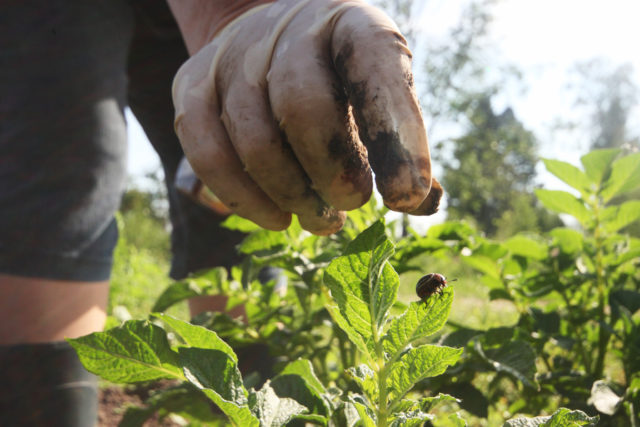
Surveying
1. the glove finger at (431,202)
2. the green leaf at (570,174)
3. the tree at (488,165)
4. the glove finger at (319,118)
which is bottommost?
the tree at (488,165)

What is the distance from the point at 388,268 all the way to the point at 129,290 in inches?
179

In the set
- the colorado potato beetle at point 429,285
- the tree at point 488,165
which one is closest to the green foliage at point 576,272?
the colorado potato beetle at point 429,285

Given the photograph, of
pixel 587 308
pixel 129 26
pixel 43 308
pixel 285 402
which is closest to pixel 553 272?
pixel 587 308

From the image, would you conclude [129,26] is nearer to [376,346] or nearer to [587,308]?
[376,346]

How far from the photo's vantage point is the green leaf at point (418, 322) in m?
0.58

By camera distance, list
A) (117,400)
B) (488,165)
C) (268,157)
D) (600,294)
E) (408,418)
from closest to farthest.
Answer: (408,418) < (268,157) < (600,294) < (117,400) < (488,165)

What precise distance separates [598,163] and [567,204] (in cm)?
11

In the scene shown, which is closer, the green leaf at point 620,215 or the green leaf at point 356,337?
the green leaf at point 356,337

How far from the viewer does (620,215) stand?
111 centimetres

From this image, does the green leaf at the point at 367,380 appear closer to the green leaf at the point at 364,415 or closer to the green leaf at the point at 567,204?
the green leaf at the point at 364,415

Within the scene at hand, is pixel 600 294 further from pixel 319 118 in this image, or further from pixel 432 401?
pixel 319 118

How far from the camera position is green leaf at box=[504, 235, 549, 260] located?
3.68 ft

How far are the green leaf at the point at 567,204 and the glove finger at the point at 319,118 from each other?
1.82 ft

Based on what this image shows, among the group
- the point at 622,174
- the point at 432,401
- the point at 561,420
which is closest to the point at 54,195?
the point at 432,401
